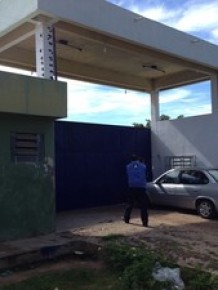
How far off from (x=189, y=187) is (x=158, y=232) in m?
3.11

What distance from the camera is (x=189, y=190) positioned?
44.0ft

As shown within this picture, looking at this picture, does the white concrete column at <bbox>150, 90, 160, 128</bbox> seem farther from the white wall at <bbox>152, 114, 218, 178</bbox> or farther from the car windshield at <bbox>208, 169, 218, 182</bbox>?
the car windshield at <bbox>208, 169, 218, 182</bbox>

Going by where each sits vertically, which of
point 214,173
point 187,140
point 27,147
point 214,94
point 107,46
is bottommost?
point 214,173

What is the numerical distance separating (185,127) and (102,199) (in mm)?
4111

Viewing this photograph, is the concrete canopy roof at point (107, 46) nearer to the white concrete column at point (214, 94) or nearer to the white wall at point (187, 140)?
the white concrete column at point (214, 94)

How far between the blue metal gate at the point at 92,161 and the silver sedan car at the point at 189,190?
211 cm

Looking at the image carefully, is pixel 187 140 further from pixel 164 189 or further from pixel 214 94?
pixel 164 189

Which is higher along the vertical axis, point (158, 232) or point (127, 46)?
point (127, 46)

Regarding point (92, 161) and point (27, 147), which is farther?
point (92, 161)

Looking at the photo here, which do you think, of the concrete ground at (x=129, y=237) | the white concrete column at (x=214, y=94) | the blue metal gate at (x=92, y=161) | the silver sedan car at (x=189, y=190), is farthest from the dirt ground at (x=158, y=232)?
the white concrete column at (x=214, y=94)

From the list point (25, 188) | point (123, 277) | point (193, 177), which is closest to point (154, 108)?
point (193, 177)

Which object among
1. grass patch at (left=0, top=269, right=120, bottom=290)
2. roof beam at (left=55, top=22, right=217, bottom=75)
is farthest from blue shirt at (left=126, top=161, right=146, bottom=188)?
grass patch at (left=0, top=269, right=120, bottom=290)

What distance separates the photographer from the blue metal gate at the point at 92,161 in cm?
1509

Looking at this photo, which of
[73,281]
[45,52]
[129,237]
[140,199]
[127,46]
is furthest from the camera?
[127,46]
